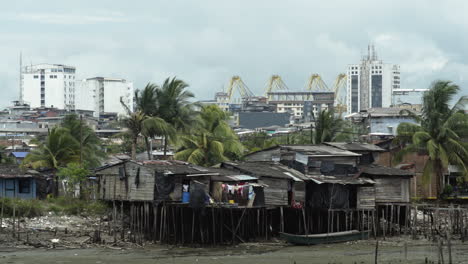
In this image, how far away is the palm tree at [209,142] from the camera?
162 feet

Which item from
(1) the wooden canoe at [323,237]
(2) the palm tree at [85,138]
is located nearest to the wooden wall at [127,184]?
(1) the wooden canoe at [323,237]

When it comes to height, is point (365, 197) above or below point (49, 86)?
below

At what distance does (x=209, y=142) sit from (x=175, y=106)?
489cm

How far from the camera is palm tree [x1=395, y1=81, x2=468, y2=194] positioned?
149ft

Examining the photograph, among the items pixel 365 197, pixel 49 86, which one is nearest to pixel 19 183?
pixel 365 197

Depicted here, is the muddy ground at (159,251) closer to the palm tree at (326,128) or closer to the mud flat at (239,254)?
the mud flat at (239,254)

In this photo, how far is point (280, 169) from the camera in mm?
38812

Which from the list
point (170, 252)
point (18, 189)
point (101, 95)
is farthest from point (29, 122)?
point (170, 252)

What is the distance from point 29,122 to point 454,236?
8255 cm

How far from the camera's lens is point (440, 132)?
45.4 m

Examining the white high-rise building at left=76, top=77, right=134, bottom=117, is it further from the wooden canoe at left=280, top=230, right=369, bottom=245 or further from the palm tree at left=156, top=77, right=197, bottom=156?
the wooden canoe at left=280, top=230, right=369, bottom=245

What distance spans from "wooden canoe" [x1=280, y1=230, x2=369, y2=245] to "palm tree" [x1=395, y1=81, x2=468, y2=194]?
33.7ft

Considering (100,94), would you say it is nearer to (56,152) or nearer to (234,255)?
(56,152)

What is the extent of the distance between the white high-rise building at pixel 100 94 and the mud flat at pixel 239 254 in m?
121
